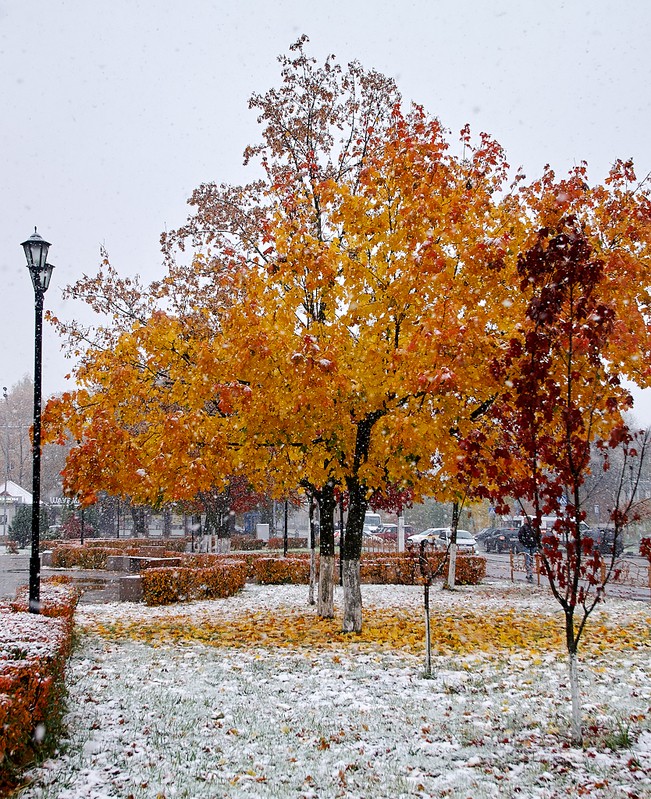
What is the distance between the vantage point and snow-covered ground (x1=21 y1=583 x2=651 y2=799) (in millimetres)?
4426

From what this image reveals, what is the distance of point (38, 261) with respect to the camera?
9.99m

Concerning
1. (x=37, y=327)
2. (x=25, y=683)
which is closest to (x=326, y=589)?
(x=37, y=327)

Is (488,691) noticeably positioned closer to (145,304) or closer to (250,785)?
(250,785)

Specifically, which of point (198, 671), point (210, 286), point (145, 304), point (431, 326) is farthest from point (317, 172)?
point (198, 671)

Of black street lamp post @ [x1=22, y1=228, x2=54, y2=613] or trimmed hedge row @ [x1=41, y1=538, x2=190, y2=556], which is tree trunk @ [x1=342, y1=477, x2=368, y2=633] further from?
trimmed hedge row @ [x1=41, y1=538, x2=190, y2=556]

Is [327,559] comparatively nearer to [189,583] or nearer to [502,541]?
[189,583]

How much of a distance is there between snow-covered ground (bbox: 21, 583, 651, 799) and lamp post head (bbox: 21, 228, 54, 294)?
5.41 meters

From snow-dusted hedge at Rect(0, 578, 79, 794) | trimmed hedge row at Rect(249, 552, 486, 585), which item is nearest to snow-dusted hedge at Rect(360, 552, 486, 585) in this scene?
trimmed hedge row at Rect(249, 552, 486, 585)

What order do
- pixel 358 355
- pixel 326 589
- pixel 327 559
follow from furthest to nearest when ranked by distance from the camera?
pixel 326 589 → pixel 327 559 → pixel 358 355

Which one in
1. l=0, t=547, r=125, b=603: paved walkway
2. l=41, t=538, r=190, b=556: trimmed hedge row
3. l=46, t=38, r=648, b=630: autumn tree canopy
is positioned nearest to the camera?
l=46, t=38, r=648, b=630: autumn tree canopy

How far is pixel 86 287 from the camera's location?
58.9 ft

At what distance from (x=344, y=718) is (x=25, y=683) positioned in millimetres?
2773

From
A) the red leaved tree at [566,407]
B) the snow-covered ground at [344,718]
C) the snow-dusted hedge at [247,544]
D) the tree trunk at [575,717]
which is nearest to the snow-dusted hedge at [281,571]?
the snow-covered ground at [344,718]

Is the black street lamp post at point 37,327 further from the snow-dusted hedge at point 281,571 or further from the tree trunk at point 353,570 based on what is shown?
the snow-dusted hedge at point 281,571
